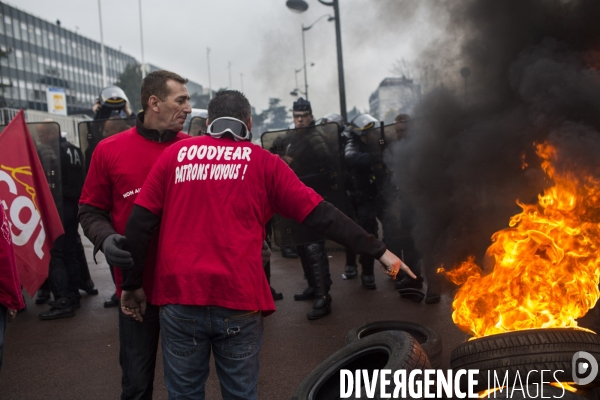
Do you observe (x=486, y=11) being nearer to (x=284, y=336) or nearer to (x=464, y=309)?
(x=464, y=309)

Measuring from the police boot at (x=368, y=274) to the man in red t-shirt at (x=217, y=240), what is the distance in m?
4.07

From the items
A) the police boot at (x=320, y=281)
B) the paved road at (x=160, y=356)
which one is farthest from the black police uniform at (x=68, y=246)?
the police boot at (x=320, y=281)

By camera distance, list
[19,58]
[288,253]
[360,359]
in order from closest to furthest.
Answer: [360,359]
[288,253]
[19,58]

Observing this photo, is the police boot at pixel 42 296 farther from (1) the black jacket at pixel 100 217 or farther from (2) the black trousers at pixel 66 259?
(1) the black jacket at pixel 100 217

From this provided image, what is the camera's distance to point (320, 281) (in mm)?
5719

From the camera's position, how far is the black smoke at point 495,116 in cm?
407

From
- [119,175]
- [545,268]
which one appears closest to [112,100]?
[119,175]

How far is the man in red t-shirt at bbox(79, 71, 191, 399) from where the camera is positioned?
284 centimetres

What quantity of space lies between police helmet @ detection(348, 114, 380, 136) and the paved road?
1978 mm

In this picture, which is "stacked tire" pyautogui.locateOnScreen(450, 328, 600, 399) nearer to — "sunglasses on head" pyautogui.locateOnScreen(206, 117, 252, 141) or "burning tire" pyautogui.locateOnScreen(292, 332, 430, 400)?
"burning tire" pyautogui.locateOnScreen(292, 332, 430, 400)

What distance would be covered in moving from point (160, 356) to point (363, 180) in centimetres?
335

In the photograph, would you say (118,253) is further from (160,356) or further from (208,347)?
(160,356)

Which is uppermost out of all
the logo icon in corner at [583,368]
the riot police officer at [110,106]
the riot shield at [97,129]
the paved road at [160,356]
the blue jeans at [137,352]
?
the riot police officer at [110,106]

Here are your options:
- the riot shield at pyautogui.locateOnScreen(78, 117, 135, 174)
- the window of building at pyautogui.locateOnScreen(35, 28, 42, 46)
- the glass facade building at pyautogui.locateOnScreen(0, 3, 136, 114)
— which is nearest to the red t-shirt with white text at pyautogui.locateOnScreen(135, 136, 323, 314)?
the riot shield at pyautogui.locateOnScreen(78, 117, 135, 174)
